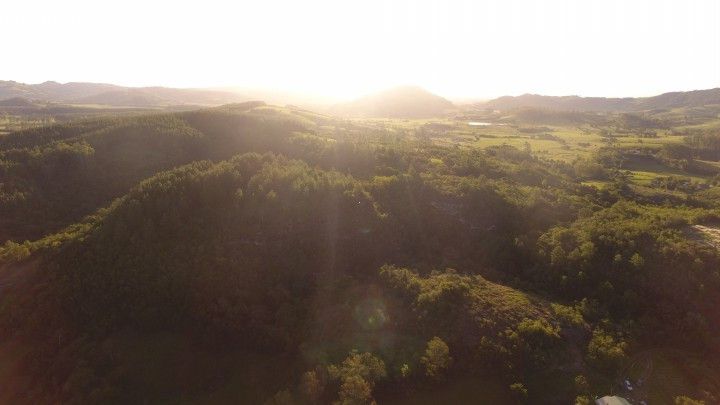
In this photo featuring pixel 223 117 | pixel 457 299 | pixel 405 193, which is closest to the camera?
pixel 457 299

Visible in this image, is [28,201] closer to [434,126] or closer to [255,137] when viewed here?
[255,137]

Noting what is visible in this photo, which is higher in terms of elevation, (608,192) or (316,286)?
(608,192)

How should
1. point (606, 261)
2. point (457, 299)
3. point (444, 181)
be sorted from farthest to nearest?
point (444, 181), point (606, 261), point (457, 299)

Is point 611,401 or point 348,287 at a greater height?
point 348,287

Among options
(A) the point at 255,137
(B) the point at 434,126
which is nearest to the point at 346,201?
(A) the point at 255,137

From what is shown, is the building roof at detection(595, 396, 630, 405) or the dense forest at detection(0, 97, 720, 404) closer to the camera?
the building roof at detection(595, 396, 630, 405)

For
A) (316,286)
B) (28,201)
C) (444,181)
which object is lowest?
(316,286)

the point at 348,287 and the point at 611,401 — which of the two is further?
the point at 348,287

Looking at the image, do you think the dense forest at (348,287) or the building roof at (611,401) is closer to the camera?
the building roof at (611,401)
